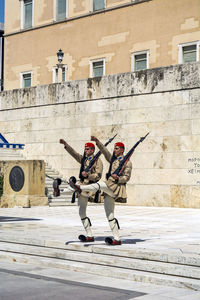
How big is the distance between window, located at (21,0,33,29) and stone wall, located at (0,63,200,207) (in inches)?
386

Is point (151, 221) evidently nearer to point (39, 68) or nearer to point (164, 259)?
point (164, 259)

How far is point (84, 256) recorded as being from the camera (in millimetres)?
9344

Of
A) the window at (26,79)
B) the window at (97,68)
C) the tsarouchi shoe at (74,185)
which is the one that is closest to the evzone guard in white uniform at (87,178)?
the tsarouchi shoe at (74,185)

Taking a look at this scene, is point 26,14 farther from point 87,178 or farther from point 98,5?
point 87,178

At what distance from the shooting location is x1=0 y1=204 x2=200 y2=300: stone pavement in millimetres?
8023

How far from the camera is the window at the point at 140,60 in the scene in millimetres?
29167

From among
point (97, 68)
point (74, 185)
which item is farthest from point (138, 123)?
point (74, 185)

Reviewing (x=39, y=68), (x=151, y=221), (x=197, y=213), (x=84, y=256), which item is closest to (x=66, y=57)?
(x=39, y=68)

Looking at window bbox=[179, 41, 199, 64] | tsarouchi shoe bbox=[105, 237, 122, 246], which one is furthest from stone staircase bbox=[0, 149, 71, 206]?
tsarouchi shoe bbox=[105, 237, 122, 246]

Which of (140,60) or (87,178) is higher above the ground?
(140,60)

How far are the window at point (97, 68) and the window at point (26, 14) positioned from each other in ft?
18.6

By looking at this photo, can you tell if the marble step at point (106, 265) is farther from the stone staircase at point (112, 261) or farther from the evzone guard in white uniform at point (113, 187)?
the evzone guard in white uniform at point (113, 187)

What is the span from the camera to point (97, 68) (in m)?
31.4

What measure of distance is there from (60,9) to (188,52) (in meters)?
9.36
